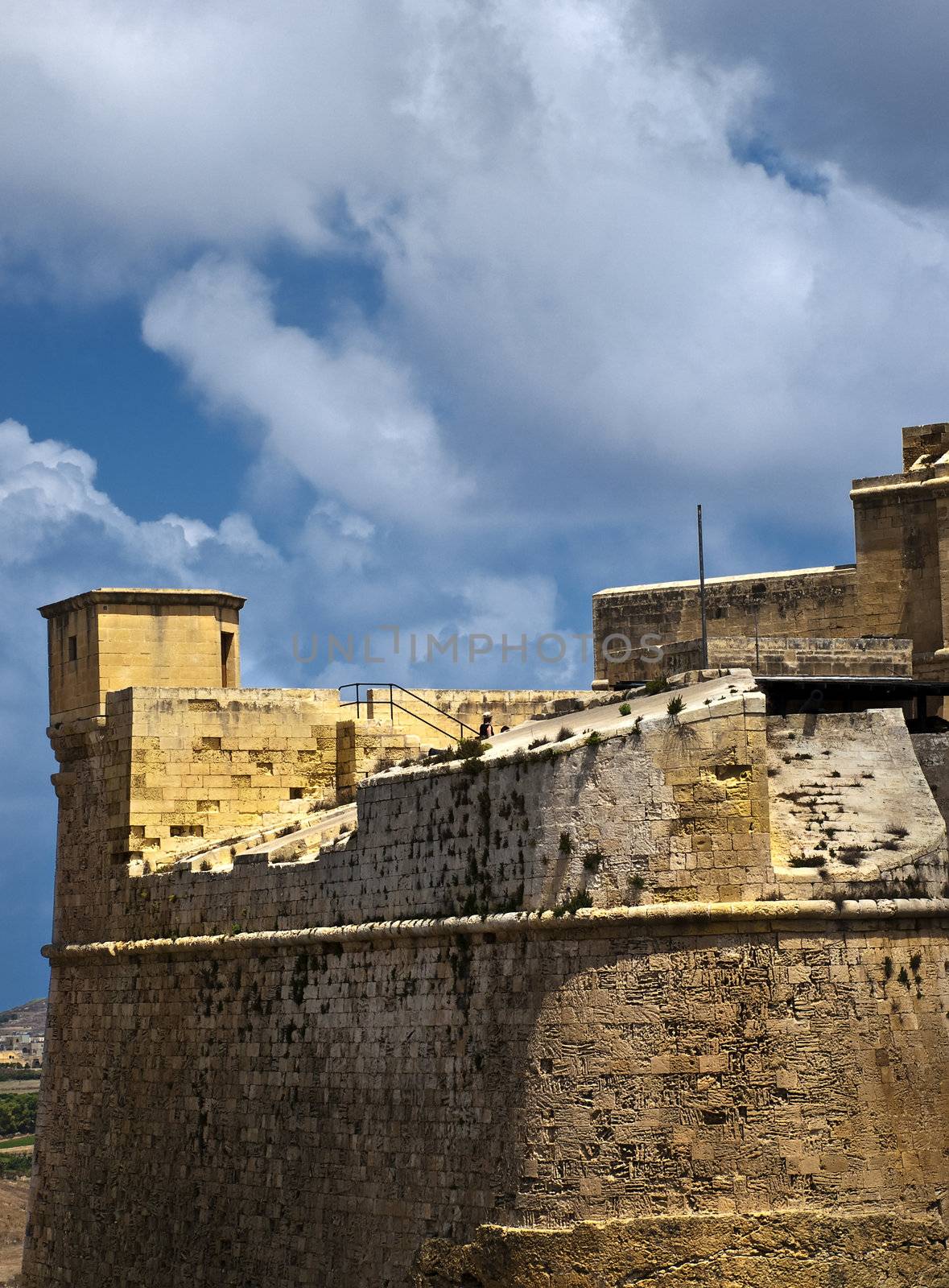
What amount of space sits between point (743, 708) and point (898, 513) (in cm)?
833

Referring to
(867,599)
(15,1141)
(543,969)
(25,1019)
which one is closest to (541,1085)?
(543,969)

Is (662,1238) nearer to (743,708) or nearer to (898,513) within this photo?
(743,708)

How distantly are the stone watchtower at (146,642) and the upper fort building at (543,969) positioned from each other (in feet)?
0.17

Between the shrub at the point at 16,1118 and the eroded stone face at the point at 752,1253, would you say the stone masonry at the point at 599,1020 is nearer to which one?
the eroded stone face at the point at 752,1253

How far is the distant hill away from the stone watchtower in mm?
123164

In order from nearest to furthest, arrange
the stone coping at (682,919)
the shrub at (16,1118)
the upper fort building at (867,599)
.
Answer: the stone coping at (682,919) → the upper fort building at (867,599) → the shrub at (16,1118)

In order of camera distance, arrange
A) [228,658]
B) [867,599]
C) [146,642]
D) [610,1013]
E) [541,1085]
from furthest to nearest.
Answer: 1. [228,658]
2. [146,642]
3. [867,599]
4. [541,1085]
5. [610,1013]

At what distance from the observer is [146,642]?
A: 25156 millimetres

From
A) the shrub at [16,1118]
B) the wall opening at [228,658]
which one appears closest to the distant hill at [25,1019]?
the shrub at [16,1118]

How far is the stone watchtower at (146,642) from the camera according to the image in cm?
2503

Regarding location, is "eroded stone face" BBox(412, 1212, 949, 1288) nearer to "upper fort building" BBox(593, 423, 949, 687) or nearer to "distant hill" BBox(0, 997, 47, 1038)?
"upper fort building" BBox(593, 423, 949, 687)

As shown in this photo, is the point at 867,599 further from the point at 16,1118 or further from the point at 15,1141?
the point at 16,1118

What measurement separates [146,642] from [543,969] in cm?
972

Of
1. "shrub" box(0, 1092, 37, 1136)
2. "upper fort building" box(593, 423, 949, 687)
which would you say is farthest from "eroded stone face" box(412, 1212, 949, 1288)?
"shrub" box(0, 1092, 37, 1136)
